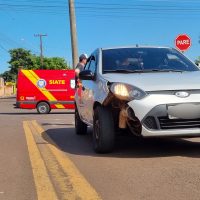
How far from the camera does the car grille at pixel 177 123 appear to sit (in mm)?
6766

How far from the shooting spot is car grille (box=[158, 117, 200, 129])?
6766mm

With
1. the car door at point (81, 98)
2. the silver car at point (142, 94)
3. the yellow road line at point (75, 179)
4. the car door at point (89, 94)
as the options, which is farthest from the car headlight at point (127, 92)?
the car door at point (81, 98)

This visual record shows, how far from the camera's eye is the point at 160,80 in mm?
7023

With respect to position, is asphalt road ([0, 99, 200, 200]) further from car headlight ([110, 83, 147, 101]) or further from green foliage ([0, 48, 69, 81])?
green foliage ([0, 48, 69, 81])

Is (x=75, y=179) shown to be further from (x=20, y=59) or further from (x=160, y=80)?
(x=20, y=59)

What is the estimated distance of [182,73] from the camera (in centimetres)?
757

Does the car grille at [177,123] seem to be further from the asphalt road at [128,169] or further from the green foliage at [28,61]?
the green foliage at [28,61]

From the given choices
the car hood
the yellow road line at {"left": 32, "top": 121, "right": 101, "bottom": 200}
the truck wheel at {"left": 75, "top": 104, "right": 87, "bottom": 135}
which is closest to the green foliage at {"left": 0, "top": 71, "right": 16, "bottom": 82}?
the truck wheel at {"left": 75, "top": 104, "right": 87, "bottom": 135}

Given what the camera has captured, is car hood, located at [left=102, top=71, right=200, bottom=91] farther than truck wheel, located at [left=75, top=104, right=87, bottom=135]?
No

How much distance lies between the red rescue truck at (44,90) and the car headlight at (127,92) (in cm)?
1740

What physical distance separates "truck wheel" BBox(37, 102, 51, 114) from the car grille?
58.4 feet

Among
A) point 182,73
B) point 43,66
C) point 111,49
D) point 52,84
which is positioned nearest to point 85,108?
point 111,49

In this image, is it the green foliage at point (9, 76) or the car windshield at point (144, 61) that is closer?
the car windshield at point (144, 61)

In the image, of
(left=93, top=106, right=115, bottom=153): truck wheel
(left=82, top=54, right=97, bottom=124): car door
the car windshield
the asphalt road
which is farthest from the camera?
(left=82, top=54, right=97, bottom=124): car door
